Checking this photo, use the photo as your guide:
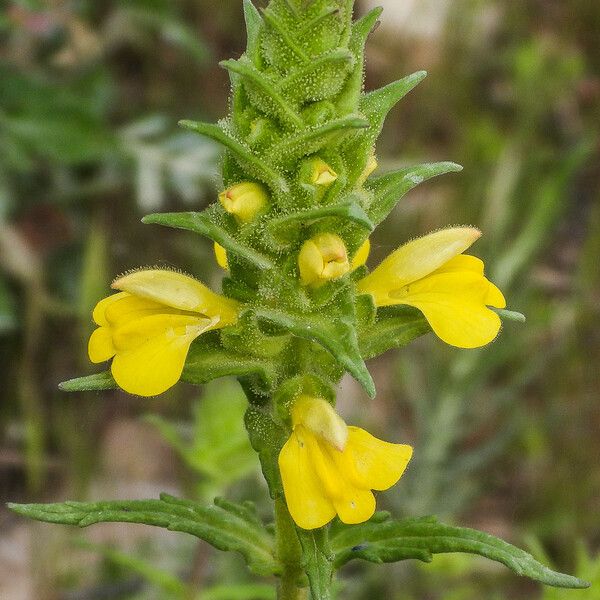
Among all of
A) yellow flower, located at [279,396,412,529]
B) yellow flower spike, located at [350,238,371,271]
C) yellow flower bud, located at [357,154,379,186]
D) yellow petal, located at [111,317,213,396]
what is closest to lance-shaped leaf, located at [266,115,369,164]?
yellow flower bud, located at [357,154,379,186]

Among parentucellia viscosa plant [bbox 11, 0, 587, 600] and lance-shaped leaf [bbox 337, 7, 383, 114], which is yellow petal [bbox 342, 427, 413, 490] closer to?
parentucellia viscosa plant [bbox 11, 0, 587, 600]

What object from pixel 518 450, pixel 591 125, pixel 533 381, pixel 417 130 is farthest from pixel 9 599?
pixel 591 125

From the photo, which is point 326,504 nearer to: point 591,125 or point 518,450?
point 518,450

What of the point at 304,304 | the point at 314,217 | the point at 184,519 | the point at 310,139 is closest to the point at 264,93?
the point at 310,139

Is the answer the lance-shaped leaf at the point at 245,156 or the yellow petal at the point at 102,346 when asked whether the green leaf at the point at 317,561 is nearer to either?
the yellow petal at the point at 102,346

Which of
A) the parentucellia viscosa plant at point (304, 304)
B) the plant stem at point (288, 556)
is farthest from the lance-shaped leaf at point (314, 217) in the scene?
the plant stem at point (288, 556)

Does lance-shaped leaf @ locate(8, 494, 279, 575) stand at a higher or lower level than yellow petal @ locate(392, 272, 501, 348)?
lower
